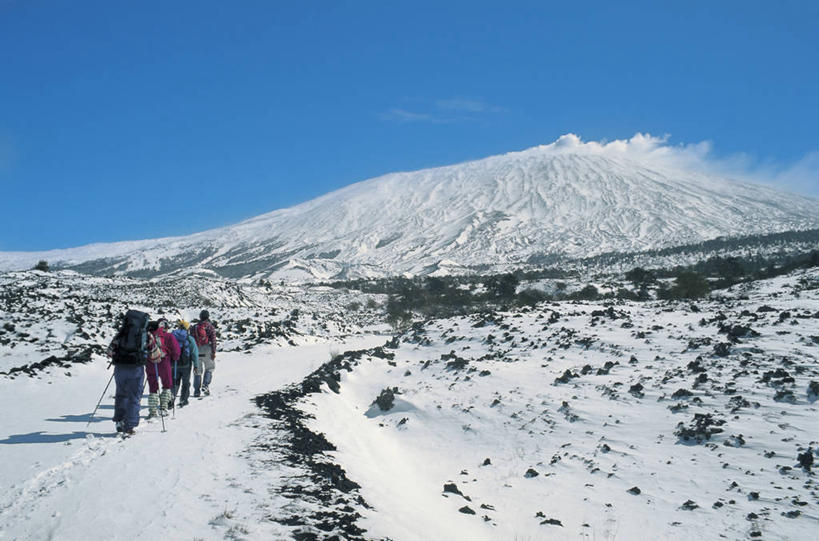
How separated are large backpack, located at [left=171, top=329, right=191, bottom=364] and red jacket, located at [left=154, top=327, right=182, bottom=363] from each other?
83 cm

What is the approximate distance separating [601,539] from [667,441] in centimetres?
366

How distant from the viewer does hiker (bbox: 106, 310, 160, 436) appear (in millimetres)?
7805

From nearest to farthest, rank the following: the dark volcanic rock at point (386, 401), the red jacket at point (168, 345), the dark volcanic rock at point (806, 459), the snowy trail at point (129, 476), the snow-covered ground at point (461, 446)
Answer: the snowy trail at point (129, 476) → the snow-covered ground at point (461, 446) → the dark volcanic rock at point (806, 459) → the red jacket at point (168, 345) → the dark volcanic rock at point (386, 401)

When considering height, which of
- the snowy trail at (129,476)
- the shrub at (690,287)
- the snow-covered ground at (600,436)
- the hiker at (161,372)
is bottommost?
the snow-covered ground at (600,436)

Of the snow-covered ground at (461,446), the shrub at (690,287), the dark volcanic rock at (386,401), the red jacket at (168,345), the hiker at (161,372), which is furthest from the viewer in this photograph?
the shrub at (690,287)

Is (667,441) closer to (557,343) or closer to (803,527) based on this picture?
(803,527)

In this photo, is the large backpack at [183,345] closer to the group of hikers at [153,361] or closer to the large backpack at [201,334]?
the group of hikers at [153,361]

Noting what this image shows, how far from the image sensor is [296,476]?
6543 millimetres

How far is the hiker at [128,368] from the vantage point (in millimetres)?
7805

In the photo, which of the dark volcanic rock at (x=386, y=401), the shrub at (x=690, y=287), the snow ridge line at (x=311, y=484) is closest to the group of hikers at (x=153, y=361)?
the snow ridge line at (x=311, y=484)

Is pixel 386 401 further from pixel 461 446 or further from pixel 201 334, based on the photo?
pixel 201 334

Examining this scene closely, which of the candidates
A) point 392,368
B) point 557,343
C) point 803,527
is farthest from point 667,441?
point 392,368

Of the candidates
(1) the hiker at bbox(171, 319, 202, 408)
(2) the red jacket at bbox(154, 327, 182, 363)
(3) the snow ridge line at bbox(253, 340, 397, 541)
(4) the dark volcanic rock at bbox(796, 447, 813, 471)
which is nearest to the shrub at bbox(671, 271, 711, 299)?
(4) the dark volcanic rock at bbox(796, 447, 813, 471)

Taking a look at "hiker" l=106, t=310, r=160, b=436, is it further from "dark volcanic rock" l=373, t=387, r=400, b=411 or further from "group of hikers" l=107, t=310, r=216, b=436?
"dark volcanic rock" l=373, t=387, r=400, b=411
